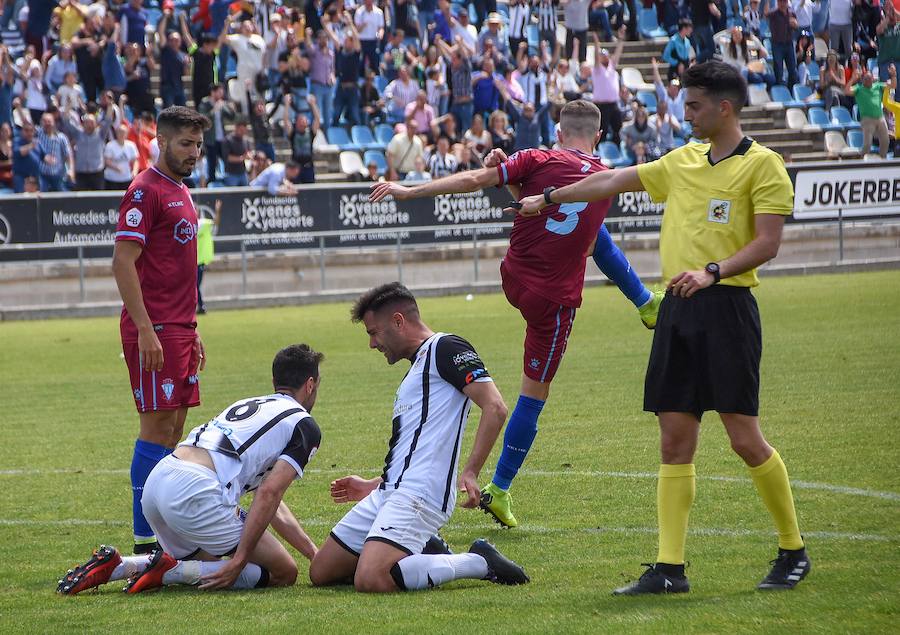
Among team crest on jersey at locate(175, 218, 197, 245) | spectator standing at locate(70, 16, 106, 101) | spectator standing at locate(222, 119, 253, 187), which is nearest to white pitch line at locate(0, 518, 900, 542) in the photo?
team crest on jersey at locate(175, 218, 197, 245)

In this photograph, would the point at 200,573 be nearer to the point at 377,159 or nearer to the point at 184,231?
the point at 184,231

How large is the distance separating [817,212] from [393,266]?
27.9 ft

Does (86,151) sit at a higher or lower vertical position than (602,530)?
higher

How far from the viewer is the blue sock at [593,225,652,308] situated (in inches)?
332

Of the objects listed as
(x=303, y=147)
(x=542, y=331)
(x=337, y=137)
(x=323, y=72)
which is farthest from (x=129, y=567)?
(x=337, y=137)

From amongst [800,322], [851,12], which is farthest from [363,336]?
[851,12]

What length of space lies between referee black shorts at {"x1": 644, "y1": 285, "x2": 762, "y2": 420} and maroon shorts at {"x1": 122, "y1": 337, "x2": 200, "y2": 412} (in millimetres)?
2434

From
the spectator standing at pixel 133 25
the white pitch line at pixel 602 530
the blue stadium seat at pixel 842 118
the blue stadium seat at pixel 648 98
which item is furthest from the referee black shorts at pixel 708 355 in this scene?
the blue stadium seat at pixel 842 118

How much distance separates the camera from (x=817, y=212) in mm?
25297

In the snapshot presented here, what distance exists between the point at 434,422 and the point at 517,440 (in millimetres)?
1654

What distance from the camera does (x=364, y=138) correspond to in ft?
90.6

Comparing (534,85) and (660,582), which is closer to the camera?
(660,582)

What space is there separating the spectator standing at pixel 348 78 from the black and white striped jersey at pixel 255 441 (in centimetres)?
2157

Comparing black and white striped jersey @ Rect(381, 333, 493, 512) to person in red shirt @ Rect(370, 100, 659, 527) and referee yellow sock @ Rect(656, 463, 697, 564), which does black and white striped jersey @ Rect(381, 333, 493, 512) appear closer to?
referee yellow sock @ Rect(656, 463, 697, 564)
